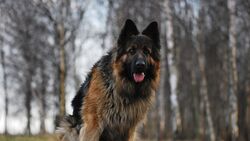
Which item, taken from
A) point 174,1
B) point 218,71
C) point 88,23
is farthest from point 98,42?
point 218,71

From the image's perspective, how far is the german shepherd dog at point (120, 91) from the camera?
25.6 feet

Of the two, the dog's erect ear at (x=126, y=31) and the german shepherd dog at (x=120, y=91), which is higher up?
the dog's erect ear at (x=126, y=31)

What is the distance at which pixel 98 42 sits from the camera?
29.0 meters

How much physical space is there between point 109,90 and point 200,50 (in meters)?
14.6

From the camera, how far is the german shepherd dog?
781 cm

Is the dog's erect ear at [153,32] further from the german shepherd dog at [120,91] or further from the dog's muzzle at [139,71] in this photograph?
the dog's muzzle at [139,71]

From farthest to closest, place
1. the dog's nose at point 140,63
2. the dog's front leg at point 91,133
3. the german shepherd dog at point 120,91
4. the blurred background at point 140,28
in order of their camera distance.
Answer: the blurred background at point 140,28 < the dog's front leg at point 91,133 < the german shepherd dog at point 120,91 < the dog's nose at point 140,63

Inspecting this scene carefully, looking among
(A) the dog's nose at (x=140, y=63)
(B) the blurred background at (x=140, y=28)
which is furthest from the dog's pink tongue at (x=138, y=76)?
(B) the blurred background at (x=140, y=28)

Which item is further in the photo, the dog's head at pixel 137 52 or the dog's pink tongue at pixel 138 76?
the dog's pink tongue at pixel 138 76

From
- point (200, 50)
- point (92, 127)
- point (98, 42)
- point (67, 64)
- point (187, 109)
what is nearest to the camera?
point (92, 127)

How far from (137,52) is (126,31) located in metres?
0.47

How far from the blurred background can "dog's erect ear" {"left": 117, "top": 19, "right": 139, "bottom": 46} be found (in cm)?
785

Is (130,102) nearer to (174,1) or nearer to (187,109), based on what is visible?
(174,1)

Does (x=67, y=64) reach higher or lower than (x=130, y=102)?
higher
